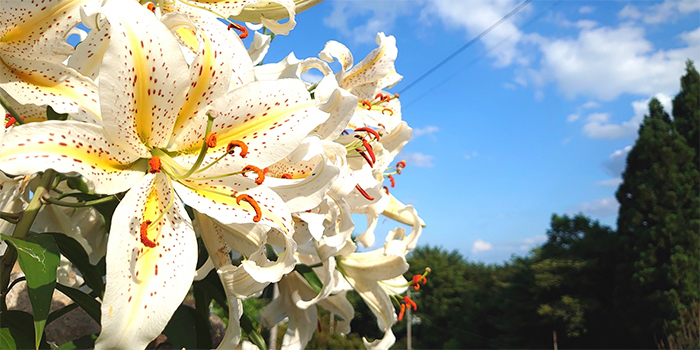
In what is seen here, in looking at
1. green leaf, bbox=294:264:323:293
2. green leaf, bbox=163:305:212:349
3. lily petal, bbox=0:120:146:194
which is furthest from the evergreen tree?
lily petal, bbox=0:120:146:194

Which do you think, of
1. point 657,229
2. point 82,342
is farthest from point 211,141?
point 657,229

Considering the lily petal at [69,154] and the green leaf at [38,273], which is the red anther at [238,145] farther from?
the green leaf at [38,273]

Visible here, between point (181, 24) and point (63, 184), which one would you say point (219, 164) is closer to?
point (181, 24)

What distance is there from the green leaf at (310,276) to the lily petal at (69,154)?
53 cm

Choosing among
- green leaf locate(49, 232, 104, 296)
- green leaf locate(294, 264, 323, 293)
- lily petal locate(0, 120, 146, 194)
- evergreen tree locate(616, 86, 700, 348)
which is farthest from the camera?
evergreen tree locate(616, 86, 700, 348)

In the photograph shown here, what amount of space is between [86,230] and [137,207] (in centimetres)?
51

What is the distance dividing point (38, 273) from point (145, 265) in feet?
0.47

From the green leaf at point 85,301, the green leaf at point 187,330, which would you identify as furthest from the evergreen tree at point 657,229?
the green leaf at point 85,301

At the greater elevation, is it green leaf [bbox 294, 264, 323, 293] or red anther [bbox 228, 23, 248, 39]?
red anther [bbox 228, 23, 248, 39]

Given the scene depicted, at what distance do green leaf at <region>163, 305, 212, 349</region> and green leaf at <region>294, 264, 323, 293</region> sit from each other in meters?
0.22

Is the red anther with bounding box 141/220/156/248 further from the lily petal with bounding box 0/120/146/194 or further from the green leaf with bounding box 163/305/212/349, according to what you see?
the green leaf with bounding box 163/305/212/349

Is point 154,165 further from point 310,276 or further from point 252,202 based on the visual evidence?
point 310,276

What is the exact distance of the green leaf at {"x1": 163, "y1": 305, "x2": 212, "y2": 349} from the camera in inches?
35.8

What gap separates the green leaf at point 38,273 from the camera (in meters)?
0.62
